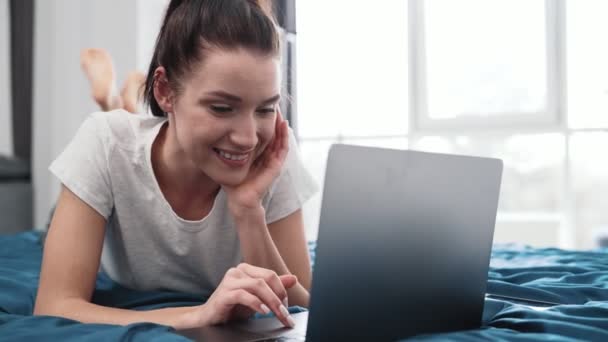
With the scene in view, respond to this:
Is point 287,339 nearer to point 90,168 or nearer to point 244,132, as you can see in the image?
point 244,132

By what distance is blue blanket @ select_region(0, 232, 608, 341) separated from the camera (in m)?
0.78

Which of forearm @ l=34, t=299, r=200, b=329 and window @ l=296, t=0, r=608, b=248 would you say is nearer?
forearm @ l=34, t=299, r=200, b=329

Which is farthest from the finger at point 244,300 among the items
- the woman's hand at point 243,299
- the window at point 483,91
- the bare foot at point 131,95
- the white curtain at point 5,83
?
the white curtain at point 5,83

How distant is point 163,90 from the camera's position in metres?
1.11

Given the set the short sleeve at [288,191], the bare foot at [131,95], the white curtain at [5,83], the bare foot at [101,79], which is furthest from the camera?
the white curtain at [5,83]

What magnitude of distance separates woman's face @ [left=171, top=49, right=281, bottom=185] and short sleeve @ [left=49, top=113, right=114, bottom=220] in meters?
0.17

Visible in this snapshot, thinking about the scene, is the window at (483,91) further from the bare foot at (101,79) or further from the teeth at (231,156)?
the teeth at (231,156)

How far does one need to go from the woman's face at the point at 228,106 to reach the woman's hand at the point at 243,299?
0.24 metres

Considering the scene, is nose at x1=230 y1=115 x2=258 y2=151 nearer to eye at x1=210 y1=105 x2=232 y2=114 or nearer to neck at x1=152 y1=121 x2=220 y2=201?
eye at x1=210 y1=105 x2=232 y2=114

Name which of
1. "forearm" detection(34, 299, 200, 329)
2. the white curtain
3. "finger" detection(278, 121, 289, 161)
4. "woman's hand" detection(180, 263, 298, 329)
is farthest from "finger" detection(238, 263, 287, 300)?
the white curtain

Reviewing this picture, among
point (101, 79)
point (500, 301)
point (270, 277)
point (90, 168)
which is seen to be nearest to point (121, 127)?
point (90, 168)

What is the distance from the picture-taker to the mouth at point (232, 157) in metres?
1.05

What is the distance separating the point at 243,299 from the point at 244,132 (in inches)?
11.5

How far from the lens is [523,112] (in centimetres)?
362
